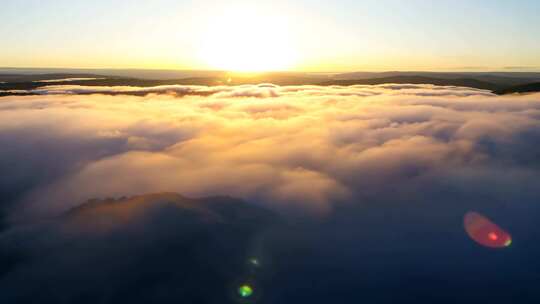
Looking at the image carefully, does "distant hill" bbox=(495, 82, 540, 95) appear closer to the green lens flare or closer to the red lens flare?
the red lens flare

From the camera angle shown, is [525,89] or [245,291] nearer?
[245,291]

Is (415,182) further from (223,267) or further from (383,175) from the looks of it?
(223,267)

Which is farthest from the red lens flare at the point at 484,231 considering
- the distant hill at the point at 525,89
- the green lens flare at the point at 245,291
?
the distant hill at the point at 525,89

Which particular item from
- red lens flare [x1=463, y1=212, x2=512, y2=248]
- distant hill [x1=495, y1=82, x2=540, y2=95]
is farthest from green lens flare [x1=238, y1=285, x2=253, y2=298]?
distant hill [x1=495, y1=82, x2=540, y2=95]

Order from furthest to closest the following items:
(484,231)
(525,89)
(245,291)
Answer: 1. (525,89)
2. (484,231)
3. (245,291)

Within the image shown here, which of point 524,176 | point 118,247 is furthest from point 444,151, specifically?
point 118,247

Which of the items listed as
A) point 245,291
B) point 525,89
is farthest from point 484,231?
point 525,89

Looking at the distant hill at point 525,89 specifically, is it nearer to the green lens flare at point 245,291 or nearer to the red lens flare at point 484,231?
the red lens flare at point 484,231

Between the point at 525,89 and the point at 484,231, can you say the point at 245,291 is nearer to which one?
the point at 484,231
